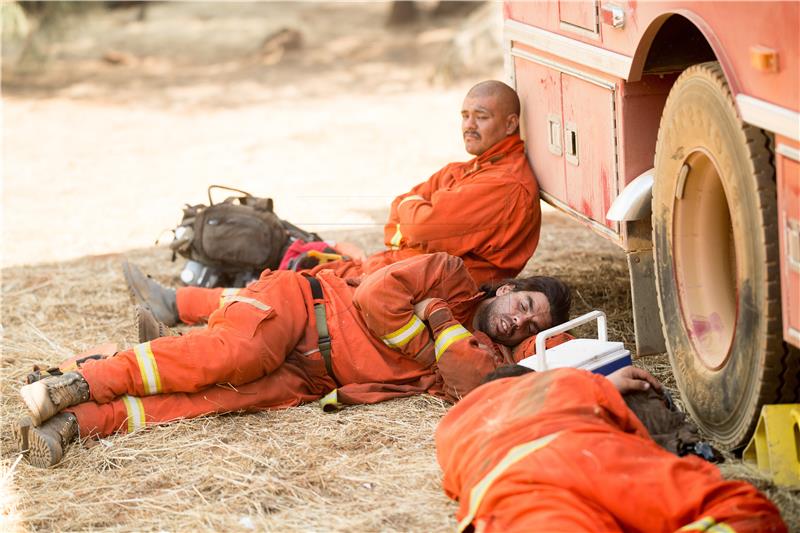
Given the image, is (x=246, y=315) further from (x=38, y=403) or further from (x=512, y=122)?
(x=512, y=122)

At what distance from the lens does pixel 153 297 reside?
572cm

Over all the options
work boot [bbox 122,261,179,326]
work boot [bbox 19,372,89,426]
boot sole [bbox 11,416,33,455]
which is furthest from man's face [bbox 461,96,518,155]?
boot sole [bbox 11,416,33,455]

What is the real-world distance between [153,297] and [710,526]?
148 inches

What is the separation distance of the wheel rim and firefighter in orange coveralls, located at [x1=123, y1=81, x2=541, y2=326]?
141cm

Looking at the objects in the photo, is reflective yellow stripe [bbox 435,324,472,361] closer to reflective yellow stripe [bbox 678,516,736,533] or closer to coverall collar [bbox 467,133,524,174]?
coverall collar [bbox 467,133,524,174]

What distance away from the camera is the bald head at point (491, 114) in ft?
17.7

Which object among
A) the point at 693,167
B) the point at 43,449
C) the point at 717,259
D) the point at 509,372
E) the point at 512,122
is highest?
the point at 693,167

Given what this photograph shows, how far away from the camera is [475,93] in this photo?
5438 mm

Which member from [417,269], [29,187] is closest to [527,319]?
[417,269]

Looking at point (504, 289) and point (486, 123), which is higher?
Answer: point (486, 123)

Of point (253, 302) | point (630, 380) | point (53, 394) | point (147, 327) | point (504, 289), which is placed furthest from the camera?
point (147, 327)

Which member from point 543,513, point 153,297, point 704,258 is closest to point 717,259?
point 704,258

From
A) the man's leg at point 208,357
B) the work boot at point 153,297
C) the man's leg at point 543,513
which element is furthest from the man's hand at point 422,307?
the work boot at point 153,297

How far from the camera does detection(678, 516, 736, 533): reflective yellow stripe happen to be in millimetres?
2574
